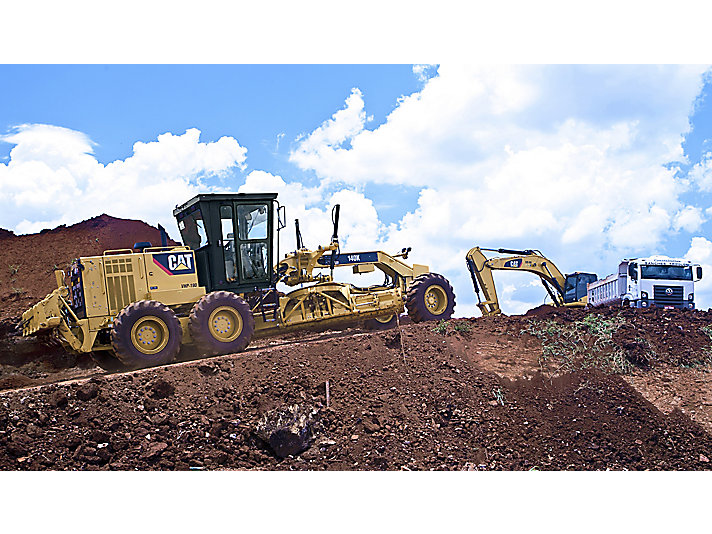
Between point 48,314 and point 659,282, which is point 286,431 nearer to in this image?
point 48,314

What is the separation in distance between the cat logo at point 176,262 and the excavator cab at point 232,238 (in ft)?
0.65

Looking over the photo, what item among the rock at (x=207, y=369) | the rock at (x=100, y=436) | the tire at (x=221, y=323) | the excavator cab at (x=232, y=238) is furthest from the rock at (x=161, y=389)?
the excavator cab at (x=232, y=238)

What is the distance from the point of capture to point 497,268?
39.3 ft

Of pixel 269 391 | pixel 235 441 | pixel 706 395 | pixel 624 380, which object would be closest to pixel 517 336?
pixel 624 380

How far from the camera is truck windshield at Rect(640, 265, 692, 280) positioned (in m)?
12.4

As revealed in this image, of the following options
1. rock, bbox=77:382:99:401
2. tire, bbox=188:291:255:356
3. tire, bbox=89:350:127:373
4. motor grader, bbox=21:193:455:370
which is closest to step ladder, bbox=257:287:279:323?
motor grader, bbox=21:193:455:370

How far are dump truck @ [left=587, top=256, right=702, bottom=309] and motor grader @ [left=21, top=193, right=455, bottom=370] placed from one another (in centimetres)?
382

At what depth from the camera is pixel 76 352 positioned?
9023 millimetres

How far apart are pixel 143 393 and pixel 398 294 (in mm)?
5632

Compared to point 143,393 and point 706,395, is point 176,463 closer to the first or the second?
point 143,393

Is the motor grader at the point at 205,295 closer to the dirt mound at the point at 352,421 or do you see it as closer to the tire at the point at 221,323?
the tire at the point at 221,323

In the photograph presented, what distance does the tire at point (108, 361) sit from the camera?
9.54 m

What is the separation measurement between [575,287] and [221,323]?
7.26m

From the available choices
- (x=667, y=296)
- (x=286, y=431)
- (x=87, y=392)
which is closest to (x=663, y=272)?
(x=667, y=296)
